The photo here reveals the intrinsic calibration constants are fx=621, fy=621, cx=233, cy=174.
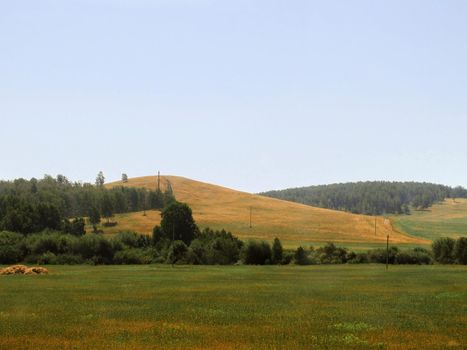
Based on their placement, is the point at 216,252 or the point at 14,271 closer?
the point at 14,271

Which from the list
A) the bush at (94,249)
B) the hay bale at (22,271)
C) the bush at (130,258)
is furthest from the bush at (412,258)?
the hay bale at (22,271)

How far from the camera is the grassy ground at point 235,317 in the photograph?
3108 centimetres

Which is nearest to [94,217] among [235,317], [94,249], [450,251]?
[94,249]

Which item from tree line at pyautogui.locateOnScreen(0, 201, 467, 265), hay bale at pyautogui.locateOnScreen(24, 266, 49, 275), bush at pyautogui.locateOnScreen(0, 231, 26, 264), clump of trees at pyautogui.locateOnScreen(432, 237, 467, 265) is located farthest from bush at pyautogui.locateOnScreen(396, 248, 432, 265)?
bush at pyautogui.locateOnScreen(0, 231, 26, 264)

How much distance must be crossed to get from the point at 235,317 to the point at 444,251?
9867 centimetres

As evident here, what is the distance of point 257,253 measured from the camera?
5207 inches

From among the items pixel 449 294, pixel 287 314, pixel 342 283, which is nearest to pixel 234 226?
pixel 342 283

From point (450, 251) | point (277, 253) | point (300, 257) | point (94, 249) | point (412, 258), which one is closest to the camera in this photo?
point (450, 251)

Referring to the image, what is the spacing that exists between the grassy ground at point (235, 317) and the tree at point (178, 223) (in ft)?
263

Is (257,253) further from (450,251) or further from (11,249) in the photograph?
(11,249)

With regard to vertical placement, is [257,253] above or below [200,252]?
above

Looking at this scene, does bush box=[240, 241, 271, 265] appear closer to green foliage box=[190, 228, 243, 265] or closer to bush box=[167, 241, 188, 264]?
green foliage box=[190, 228, 243, 265]

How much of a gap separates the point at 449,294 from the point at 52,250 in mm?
103095

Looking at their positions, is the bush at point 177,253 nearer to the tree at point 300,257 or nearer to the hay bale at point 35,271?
the tree at point 300,257
